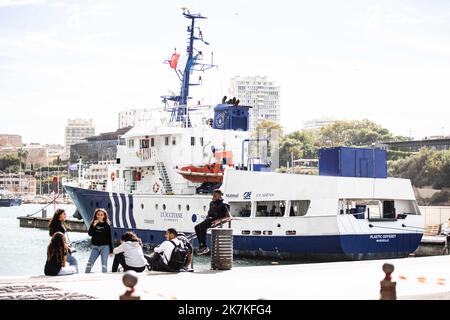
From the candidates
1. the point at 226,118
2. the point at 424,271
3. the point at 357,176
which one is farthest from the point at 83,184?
the point at 424,271

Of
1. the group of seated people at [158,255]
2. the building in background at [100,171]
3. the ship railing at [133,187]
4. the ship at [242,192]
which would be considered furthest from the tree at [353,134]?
the group of seated people at [158,255]

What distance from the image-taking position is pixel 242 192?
100 feet

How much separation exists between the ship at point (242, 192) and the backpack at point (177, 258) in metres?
14.0

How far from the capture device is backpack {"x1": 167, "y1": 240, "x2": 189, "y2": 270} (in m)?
14.2

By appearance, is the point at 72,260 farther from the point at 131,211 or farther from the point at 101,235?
the point at 131,211

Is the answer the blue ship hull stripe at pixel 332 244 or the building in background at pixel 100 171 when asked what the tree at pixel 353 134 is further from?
the blue ship hull stripe at pixel 332 244

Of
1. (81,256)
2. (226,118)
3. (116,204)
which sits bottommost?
(81,256)

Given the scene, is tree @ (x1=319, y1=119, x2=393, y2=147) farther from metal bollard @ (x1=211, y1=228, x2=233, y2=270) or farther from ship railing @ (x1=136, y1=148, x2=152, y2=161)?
metal bollard @ (x1=211, y1=228, x2=233, y2=270)

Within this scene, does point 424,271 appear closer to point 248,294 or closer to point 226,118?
point 248,294

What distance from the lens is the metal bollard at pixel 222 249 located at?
15.0m
